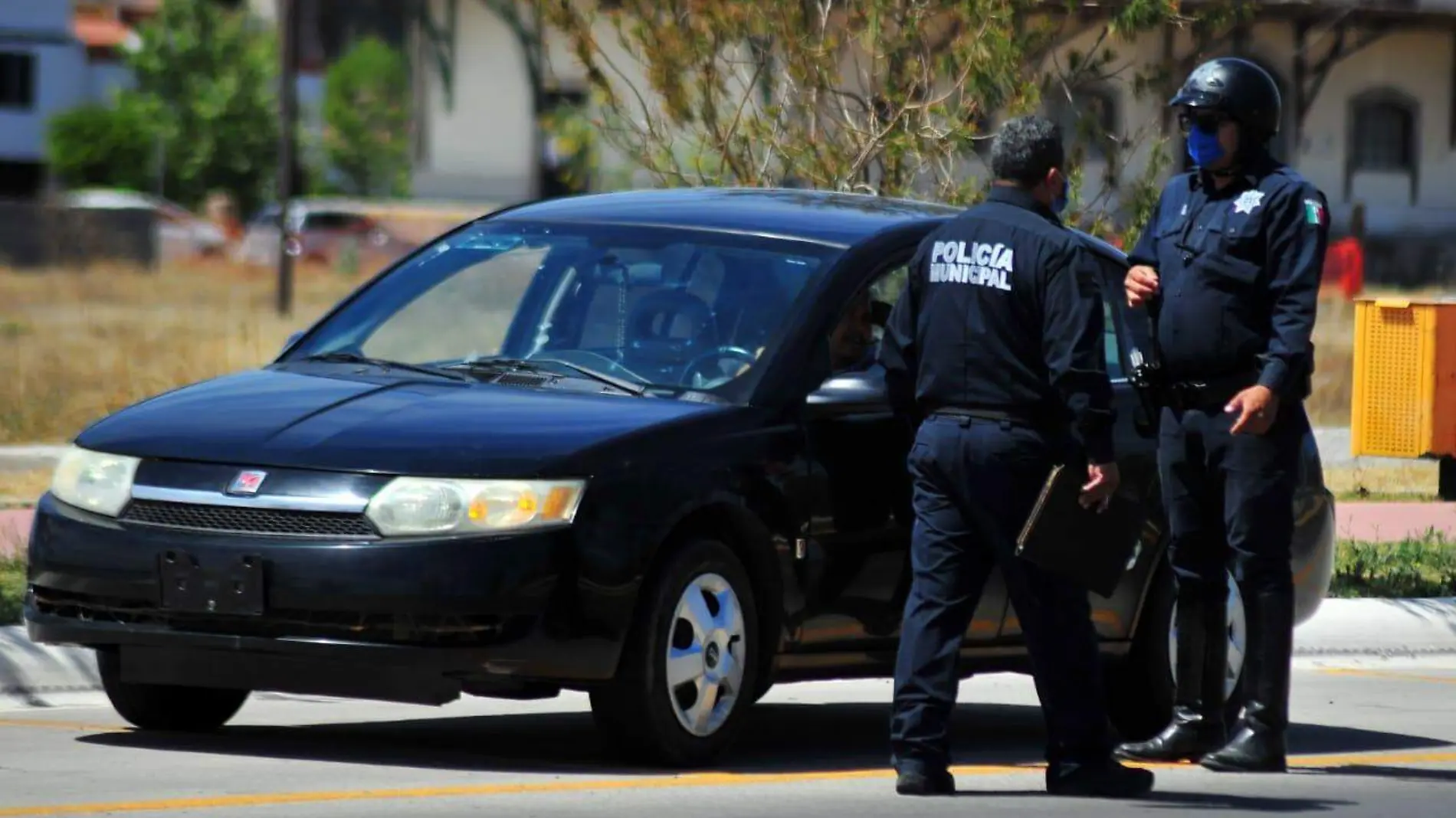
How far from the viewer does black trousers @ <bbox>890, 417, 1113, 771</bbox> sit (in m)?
6.52

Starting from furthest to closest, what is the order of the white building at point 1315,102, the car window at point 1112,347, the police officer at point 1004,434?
the white building at point 1315,102
the car window at point 1112,347
the police officer at point 1004,434

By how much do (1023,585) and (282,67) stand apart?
31.6 meters

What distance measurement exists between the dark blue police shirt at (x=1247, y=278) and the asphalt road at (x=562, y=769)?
1.08m

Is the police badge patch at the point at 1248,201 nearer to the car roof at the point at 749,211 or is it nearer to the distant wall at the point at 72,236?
the car roof at the point at 749,211

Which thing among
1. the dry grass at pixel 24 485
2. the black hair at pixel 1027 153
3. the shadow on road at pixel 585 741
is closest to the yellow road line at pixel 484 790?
the shadow on road at pixel 585 741

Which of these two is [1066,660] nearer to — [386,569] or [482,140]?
[386,569]

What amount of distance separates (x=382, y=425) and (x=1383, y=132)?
146ft

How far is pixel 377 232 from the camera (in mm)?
53438

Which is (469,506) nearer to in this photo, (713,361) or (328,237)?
(713,361)

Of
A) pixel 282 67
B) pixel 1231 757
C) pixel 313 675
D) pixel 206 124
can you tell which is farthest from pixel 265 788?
pixel 206 124

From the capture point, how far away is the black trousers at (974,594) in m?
6.52

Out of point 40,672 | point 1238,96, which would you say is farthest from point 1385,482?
point 40,672

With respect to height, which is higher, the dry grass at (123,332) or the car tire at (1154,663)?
the car tire at (1154,663)

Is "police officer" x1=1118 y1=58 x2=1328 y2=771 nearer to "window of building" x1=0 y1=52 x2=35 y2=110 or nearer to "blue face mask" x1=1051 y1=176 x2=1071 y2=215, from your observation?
"blue face mask" x1=1051 y1=176 x2=1071 y2=215
